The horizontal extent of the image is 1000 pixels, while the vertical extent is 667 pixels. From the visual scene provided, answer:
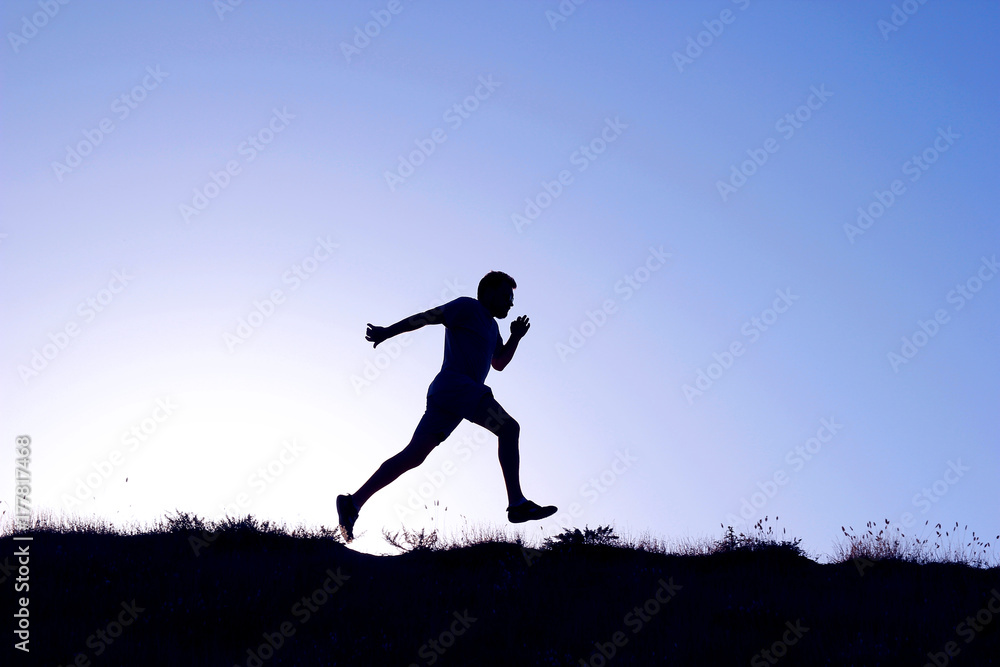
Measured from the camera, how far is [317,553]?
9805 mm

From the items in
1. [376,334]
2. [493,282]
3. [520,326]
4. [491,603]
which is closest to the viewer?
[491,603]

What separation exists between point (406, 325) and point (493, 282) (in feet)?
4.04

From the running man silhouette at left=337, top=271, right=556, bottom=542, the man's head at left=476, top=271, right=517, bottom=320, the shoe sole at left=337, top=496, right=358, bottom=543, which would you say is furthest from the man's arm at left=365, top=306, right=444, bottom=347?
the shoe sole at left=337, top=496, right=358, bottom=543

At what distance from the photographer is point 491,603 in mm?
8242

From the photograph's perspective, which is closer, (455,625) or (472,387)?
(455,625)

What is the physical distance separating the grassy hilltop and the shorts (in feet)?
4.03

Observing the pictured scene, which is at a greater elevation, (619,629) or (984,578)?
(984,578)

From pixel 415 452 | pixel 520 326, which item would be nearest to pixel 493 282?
pixel 520 326

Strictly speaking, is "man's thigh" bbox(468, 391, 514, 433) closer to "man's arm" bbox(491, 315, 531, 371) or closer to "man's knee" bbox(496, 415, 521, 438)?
"man's knee" bbox(496, 415, 521, 438)

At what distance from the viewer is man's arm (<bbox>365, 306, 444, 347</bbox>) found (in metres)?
9.98

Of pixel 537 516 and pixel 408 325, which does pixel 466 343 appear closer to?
pixel 408 325

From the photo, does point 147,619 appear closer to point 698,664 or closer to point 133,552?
point 133,552

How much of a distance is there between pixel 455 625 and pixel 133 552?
12.0 feet

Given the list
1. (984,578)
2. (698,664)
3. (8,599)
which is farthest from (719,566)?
(8,599)
